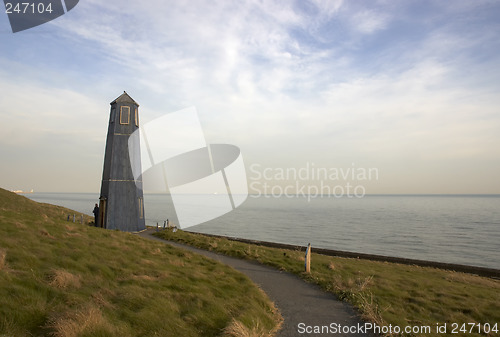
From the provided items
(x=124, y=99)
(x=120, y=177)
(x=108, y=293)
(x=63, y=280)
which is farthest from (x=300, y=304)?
(x=124, y=99)

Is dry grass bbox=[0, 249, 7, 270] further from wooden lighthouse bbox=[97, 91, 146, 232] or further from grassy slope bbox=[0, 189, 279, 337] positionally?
wooden lighthouse bbox=[97, 91, 146, 232]

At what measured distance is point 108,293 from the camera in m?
8.41

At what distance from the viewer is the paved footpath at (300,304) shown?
8.36 metres

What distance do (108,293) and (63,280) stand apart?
53.1 inches

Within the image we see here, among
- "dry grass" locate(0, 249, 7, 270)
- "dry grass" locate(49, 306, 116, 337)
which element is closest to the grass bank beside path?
"dry grass" locate(49, 306, 116, 337)

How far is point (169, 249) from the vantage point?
1780 centimetres

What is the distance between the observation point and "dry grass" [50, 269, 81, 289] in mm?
8320

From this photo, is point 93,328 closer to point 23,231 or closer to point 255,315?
point 255,315

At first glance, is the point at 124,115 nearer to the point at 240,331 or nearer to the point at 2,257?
the point at 2,257

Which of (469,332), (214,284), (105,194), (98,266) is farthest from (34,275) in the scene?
(105,194)

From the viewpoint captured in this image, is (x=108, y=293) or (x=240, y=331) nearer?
(x=240, y=331)

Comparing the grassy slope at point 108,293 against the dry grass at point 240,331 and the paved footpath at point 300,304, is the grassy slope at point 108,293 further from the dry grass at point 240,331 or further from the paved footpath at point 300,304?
the paved footpath at point 300,304

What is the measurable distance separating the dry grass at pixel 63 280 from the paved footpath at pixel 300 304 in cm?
586

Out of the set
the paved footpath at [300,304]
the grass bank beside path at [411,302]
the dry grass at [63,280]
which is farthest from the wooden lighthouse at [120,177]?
the dry grass at [63,280]
